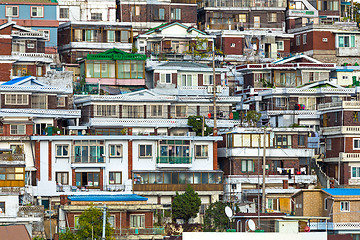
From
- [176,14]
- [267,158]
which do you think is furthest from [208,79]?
[176,14]

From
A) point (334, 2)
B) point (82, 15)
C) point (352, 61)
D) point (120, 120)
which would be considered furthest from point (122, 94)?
point (334, 2)

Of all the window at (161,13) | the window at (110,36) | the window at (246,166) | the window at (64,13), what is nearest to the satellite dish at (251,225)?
the window at (246,166)

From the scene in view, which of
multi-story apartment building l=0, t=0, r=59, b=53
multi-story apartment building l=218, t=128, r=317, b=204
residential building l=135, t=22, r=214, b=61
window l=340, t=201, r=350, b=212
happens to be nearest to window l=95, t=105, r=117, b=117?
multi-story apartment building l=218, t=128, r=317, b=204

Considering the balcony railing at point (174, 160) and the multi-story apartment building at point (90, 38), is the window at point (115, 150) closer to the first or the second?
the balcony railing at point (174, 160)

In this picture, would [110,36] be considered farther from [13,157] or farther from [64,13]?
[13,157]

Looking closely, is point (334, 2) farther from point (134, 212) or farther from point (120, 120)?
point (134, 212)

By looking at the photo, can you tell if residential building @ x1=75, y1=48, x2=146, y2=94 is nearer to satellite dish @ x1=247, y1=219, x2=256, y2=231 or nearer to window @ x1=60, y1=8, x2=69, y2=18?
window @ x1=60, y1=8, x2=69, y2=18
